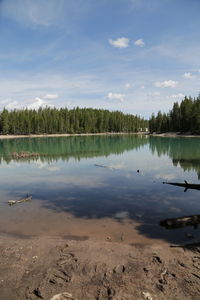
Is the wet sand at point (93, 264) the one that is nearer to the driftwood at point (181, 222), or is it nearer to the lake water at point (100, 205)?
the lake water at point (100, 205)

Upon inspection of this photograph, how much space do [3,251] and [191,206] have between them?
488 inches

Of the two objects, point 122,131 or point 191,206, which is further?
point 122,131

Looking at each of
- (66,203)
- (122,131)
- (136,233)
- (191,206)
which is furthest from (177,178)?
(122,131)

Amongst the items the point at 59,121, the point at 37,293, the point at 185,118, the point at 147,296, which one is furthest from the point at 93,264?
the point at 59,121

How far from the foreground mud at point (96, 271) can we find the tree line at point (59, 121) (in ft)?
467

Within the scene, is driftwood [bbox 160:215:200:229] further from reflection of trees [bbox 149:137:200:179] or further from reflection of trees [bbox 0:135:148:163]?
reflection of trees [bbox 0:135:148:163]

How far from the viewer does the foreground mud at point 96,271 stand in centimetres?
747

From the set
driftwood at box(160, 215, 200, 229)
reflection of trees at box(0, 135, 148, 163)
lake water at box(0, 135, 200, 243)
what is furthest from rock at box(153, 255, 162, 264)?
reflection of trees at box(0, 135, 148, 163)

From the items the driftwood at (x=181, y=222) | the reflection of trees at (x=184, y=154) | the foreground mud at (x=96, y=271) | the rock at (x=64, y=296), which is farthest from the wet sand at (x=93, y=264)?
the reflection of trees at (x=184, y=154)

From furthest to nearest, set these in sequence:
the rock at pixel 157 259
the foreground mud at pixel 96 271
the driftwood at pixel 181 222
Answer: the driftwood at pixel 181 222 → the rock at pixel 157 259 → the foreground mud at pixel 96 271

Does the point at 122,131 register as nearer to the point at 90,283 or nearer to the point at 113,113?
the point at 113,113

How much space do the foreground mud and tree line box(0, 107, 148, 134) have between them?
467ft

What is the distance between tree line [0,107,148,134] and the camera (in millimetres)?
146750

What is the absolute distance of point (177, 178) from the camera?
26.4 meters
